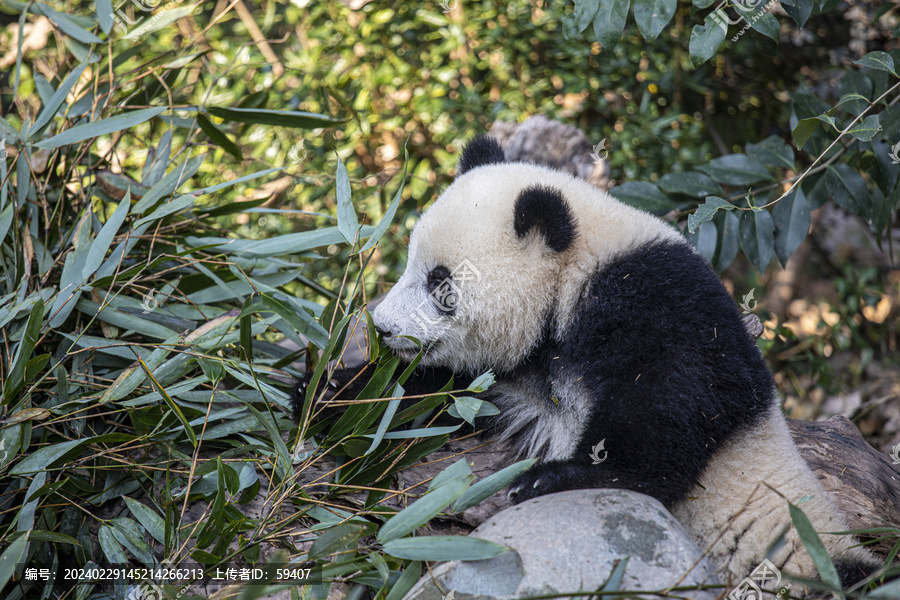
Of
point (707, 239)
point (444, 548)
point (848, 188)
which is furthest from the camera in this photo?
point (707, 239)

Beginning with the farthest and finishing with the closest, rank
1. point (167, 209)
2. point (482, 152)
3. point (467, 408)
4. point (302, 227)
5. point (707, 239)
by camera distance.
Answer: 1. point (302, 227)
2. point (707, 239)
3. point (482, 152)
4. point (167, 209)
5. point (467, 408)

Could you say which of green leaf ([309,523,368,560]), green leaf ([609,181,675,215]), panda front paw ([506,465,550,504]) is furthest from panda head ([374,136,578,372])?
green leaf ([609,181,675,215])

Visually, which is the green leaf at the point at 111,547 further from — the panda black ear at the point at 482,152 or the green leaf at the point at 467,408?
the panda black ear at the point at 482,152

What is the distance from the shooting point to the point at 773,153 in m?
3.02

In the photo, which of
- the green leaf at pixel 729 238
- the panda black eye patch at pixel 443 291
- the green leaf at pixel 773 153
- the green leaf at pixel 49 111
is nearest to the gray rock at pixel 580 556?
the panda black eye patch at pixel 443 291

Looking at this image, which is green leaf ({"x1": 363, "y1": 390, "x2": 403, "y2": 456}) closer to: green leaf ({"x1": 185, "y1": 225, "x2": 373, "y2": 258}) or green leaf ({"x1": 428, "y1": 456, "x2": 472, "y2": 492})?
green leaf ({"x1": 428, "y1": 456, "x2": 472, "y2": 492})

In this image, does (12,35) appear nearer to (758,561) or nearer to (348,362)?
(348,362)

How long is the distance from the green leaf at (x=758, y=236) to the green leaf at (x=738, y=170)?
0.61 ft

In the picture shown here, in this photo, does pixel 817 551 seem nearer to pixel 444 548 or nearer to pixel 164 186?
pixel 444 548

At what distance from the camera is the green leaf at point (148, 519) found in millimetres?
1993

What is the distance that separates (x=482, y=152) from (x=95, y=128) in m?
1.64

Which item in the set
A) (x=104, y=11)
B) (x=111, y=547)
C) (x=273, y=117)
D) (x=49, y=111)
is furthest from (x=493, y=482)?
(x=104, y=11)

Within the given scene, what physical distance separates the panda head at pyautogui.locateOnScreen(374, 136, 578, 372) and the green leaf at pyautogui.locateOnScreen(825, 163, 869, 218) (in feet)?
4.85

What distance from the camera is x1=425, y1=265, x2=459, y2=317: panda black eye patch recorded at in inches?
86.6
